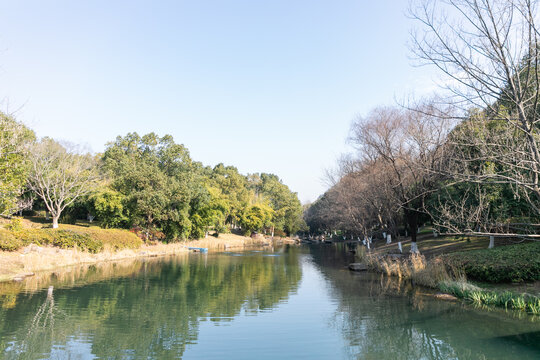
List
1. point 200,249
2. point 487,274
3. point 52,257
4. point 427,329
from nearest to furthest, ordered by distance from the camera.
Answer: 1. point 427,329
2. point 487,274
3. point 52,257
4. point 200,249

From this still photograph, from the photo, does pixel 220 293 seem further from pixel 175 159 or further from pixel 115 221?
pixel 175 159

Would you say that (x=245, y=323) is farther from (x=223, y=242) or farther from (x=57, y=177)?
(x=223, y=242)

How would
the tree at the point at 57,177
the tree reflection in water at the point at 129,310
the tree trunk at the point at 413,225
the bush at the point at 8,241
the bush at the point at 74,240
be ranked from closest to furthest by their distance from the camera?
the tree reflection in water at the point at 129,310
the bush at the point at 8,241
the tree trunk at the point at 413,225
the bush at the point at 74,240
the tree at the point at 57,177

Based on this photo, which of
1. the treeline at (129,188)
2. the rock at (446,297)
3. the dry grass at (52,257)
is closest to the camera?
the rock at (446,297)

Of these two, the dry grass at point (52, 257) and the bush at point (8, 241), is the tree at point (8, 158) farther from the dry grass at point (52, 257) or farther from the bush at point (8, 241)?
the bush at point (8, 241)

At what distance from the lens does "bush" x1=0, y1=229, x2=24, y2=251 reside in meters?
22.2

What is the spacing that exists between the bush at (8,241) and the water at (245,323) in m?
4.77

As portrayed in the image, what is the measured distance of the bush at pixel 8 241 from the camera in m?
22.2

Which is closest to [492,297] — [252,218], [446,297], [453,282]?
[446,297]

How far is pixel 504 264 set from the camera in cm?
1609

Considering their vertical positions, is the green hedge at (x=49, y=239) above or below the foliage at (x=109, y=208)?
below

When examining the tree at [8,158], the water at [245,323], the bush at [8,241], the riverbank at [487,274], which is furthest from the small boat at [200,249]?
the riverbank at [487,274]

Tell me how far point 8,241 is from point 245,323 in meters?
18.6

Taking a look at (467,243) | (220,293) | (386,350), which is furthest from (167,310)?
(467,243)
